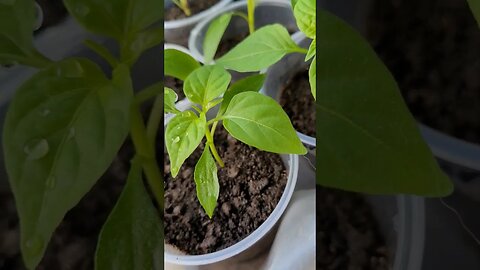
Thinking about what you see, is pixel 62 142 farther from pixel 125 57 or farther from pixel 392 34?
pixel 392 34

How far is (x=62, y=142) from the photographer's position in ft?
1.58

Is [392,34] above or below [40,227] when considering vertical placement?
above

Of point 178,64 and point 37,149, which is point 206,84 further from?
point 37,149

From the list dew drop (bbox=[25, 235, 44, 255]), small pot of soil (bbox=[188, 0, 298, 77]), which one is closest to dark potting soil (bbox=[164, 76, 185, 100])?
small pot of soil (bbox=[188, 0, 298, 77])

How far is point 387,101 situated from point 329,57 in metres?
0.06

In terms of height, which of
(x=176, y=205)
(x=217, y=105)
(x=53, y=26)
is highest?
(x=53, y=26)

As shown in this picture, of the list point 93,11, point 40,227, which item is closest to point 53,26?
point 93,11

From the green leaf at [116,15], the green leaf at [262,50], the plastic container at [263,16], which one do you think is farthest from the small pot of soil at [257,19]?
the green leaf at [116,15]

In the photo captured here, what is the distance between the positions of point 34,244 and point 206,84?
228 millimetres

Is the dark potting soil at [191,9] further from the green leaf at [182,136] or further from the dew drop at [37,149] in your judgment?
the dew drop at [37,149]

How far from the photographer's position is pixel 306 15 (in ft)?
1.91

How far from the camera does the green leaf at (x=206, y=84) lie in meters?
0.60

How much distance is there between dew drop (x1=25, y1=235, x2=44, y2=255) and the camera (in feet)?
1.63

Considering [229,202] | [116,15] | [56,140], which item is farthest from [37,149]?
[229,202]
